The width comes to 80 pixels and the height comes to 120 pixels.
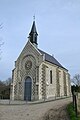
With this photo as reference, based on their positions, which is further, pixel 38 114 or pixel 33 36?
pixel 33 36

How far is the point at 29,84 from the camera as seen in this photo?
34375 mm

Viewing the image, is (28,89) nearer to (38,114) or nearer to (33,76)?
(33,76)

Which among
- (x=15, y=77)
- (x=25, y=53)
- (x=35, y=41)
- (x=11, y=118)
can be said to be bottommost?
(x=11, y=118)

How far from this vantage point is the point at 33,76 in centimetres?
3406

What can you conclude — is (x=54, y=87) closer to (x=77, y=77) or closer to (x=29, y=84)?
(x=29, y=84)

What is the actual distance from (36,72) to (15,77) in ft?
17.9

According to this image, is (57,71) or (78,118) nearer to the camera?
(78,118)

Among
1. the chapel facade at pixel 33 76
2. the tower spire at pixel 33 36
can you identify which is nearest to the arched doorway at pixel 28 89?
the chapel facade at pixel 33 76

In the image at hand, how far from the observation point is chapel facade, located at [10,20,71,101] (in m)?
32.9

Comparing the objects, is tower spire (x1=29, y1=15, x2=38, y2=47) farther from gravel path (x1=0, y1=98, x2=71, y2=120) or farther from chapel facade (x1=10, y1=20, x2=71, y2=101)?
gravel path (x1=0, y1=98, x2=71, y2=120)

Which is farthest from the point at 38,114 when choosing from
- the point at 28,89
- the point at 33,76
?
the point at 28,89

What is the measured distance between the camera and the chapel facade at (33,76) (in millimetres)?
32938

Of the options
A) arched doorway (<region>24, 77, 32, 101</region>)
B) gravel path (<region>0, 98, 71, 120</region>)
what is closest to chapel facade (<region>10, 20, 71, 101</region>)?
arched doorway (<region>24, 77, 32, 101</region>)

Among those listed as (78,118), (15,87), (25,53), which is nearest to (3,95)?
(15,87)
